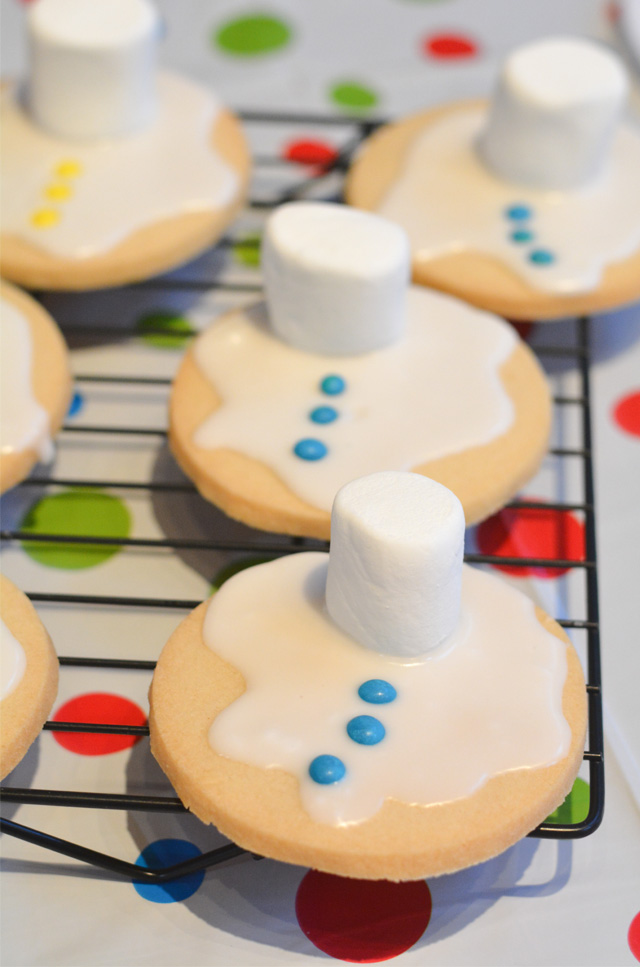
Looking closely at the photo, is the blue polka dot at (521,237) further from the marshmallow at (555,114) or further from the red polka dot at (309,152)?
the red polka dot at (309,152)

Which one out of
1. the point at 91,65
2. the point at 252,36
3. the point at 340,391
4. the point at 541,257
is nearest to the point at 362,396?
the point at 340,391

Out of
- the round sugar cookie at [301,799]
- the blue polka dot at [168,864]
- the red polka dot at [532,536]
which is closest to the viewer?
the round sugar cookie at [301,799]

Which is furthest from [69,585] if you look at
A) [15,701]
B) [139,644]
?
[15,701]

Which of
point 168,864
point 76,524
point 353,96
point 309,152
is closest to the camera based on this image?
point 168,864

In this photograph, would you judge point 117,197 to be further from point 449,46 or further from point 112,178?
point 449,46

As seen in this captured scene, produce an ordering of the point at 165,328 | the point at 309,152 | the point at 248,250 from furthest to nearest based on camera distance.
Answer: the point at 309,152
the point at 248,250
the point at 165,328

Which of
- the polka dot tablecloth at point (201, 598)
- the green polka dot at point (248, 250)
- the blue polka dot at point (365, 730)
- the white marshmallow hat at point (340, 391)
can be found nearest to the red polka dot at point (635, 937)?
the polka dot tablecloth at point (201, 598)
